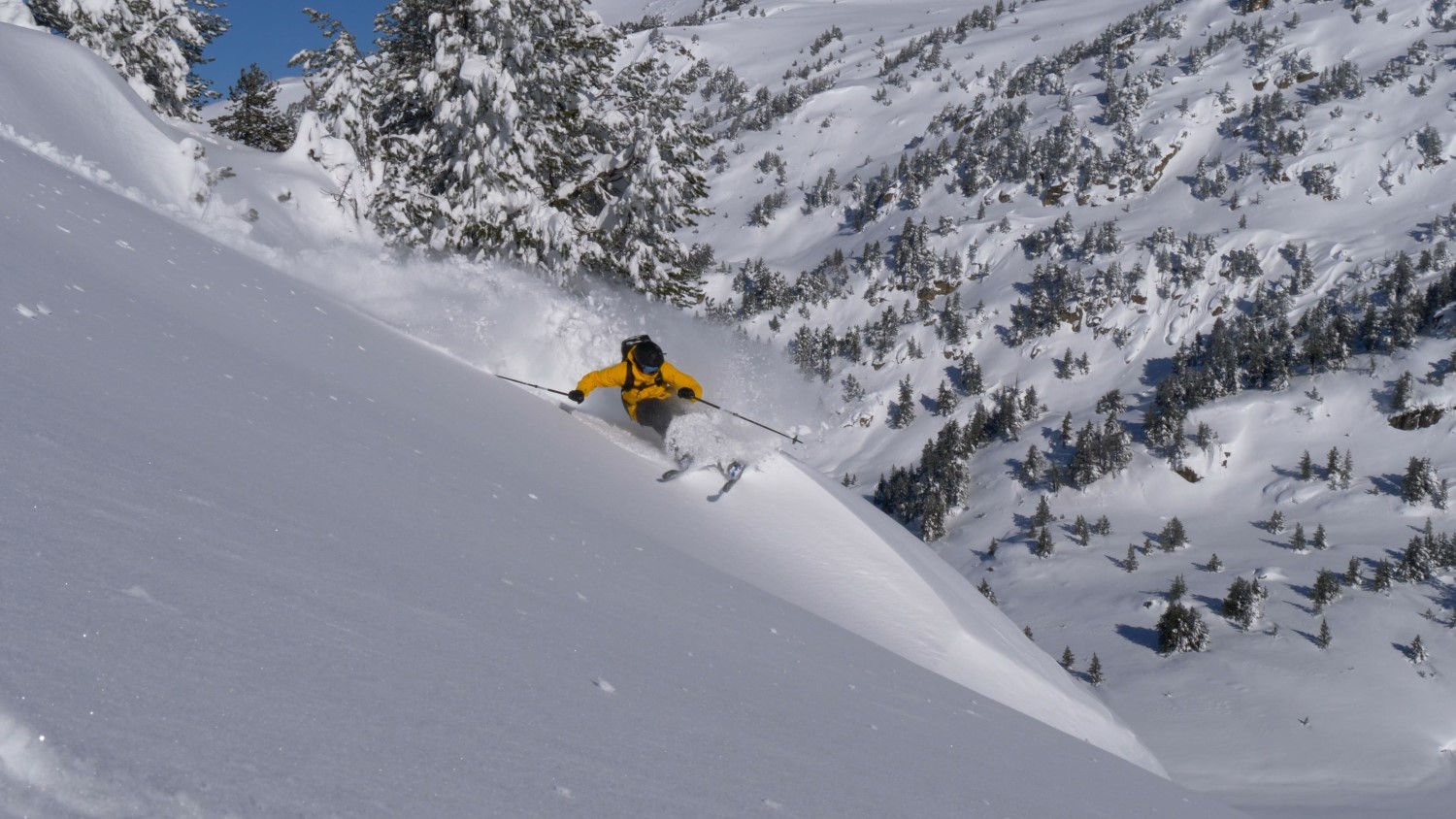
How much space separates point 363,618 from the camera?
2.29 m

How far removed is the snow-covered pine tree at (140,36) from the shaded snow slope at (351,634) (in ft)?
62.1

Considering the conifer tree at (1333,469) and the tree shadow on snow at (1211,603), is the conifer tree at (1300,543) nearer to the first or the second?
the conifer tree at (1333,469)

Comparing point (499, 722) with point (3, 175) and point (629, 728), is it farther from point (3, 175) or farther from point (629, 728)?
point (3, 175)

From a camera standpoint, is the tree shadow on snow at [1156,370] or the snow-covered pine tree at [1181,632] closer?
the snow-covered pine tree at [1181,632]

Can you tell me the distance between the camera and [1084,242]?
177 feet

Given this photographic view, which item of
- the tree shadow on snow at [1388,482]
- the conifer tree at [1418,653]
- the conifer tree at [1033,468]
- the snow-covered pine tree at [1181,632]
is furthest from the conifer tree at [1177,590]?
the conifer tree at [1033,468]

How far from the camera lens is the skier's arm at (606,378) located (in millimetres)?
10055

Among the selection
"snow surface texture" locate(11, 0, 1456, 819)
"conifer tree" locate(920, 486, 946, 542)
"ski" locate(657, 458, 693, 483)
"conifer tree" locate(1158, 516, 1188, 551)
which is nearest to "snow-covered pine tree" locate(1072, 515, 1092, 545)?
"snow surface texture" locate(11, 0, 1456, 819)

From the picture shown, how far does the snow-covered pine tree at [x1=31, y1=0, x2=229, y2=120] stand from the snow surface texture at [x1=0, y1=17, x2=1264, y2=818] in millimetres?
17266

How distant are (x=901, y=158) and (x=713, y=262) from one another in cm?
1715

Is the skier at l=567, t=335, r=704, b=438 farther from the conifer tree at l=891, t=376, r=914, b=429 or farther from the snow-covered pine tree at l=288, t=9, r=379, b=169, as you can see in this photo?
the conifer tree at l=891, t=376, r=914, b=429

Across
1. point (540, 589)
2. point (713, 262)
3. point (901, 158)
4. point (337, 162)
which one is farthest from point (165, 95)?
point (901, 158)

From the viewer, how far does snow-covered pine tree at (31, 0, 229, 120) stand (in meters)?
20.6

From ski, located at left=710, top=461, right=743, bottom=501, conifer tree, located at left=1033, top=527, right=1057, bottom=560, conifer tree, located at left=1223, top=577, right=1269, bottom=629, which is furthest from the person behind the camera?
conifer tree, located at left=1033, top=527, right=1057, bottom=560
